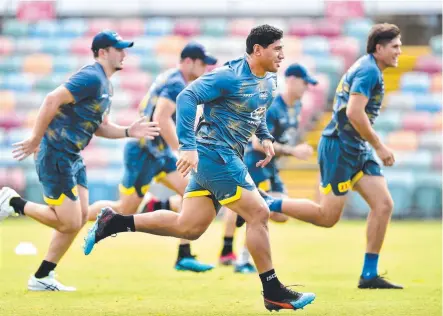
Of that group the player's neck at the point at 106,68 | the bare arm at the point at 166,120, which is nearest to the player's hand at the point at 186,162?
the player's neck at the point at 106,68

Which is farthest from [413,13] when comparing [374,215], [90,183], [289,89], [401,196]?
[374,215]

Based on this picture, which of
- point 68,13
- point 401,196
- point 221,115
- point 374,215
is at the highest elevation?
point 68,13

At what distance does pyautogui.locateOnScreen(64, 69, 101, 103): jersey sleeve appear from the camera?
30.2 ft

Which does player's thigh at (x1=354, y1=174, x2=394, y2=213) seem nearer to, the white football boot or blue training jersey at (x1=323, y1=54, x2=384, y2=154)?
blue training jersey at (x1=323, y1=54, x2=384, y2=154)

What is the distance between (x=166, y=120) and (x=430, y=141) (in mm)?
12007

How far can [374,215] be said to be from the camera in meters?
9.88

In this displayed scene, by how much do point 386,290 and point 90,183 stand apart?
40.0 feet

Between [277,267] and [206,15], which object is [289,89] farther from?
[206,15]

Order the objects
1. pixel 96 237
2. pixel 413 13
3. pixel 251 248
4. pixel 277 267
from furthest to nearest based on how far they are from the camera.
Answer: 1. pixel 413 13
2. pixel 277 267
3. pixel 96 237
4. pixel 251 248

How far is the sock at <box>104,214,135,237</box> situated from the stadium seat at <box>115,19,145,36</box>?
1967 centimetres

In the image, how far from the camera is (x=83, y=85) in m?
9.22

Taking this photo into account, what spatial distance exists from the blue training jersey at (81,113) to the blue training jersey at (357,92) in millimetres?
2221

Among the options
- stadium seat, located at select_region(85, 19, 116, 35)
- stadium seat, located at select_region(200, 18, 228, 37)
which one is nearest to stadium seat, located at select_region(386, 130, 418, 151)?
stadium seat, located at select_region(200, 18, 228, 37)

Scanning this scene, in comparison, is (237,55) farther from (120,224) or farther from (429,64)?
(120,224)
